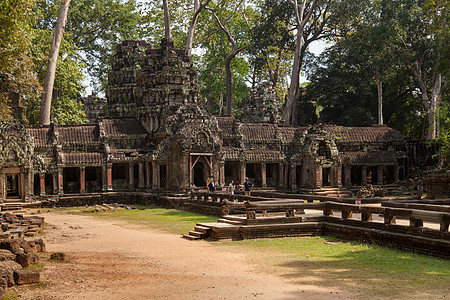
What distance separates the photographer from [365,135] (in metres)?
41.8

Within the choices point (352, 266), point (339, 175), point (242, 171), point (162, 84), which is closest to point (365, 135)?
point (339, 175)

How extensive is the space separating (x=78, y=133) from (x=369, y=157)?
70.4 feet

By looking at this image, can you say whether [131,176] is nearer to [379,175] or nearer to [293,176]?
[293,176]

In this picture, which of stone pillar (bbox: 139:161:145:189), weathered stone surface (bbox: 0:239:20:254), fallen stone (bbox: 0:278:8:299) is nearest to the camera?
fallen stone (bbox: 0:278:8:299)

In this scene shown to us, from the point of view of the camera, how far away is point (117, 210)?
31328mm

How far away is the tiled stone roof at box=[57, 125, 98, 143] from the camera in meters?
35.7

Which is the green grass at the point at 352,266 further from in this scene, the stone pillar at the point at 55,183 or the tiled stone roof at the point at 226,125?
the tiled stone roof at the point at 226,125

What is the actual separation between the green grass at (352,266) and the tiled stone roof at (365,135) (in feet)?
79.3

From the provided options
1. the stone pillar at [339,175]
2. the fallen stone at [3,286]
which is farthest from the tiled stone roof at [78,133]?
the fallen stone at [3,286]

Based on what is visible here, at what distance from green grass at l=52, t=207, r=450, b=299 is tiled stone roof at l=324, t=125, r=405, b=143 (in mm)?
24168

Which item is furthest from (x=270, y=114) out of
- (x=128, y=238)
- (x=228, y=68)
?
(x=128, y=238)

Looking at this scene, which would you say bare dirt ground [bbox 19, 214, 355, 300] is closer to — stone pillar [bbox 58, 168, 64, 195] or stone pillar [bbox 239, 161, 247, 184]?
stone pillar [bbox 58, 168, 64, 195]

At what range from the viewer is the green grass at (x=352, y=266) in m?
10.4

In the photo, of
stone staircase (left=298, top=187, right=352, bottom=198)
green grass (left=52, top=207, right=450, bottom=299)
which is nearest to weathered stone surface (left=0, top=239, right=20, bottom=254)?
green grass (left=52, top=207, right=450, bottom=299)
